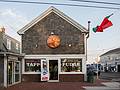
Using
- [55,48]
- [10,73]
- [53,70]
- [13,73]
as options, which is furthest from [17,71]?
[55,48]

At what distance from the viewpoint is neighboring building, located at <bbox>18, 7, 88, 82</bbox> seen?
115ft

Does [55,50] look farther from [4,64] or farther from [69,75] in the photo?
[4,64]

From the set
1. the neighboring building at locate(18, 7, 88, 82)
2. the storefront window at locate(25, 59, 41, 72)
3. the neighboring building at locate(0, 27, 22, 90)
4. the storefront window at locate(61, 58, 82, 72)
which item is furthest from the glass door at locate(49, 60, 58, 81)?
the neighboring building at locate(0, 27, 22, 90)

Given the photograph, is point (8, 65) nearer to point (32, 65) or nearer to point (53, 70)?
point (32, 65)

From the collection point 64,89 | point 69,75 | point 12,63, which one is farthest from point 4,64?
point 69,75

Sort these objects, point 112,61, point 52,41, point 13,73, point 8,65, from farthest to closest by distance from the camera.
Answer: point 112,61
point 52,41
point 13,73
point 8,65

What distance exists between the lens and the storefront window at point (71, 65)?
35.3 m

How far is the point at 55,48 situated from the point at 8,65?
7.18 metres

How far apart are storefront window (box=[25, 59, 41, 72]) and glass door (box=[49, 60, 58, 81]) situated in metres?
1.26

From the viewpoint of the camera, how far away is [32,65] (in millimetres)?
35500

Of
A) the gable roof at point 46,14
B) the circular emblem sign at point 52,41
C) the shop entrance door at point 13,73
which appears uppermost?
the gable roof at point 46,14

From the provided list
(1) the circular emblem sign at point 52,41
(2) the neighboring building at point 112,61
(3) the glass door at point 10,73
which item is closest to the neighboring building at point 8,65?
(3) the glass door at point 10,73

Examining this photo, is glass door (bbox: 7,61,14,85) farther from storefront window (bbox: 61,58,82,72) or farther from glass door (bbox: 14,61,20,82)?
storefront window (bbox: 61,58,82,72)

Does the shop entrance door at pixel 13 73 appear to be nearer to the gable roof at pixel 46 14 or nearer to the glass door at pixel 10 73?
the glass door at pixel 10 73
